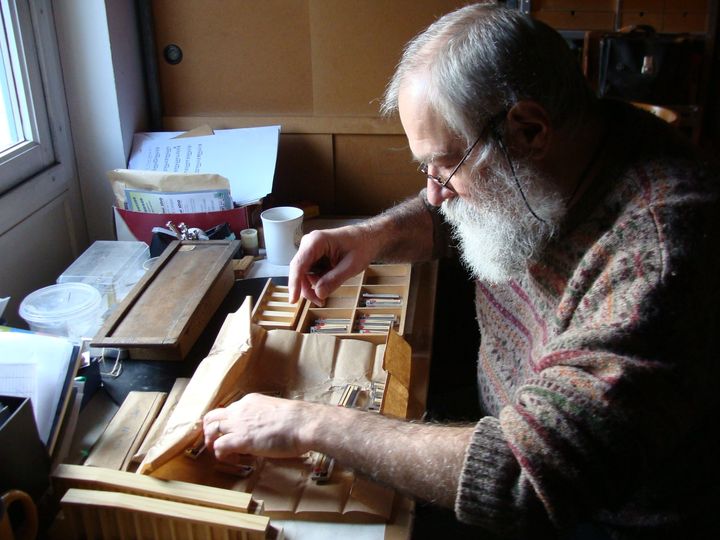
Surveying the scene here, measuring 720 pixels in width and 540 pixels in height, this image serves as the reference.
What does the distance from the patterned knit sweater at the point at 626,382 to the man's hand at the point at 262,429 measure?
0.24 meters

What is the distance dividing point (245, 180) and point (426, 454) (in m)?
1.12

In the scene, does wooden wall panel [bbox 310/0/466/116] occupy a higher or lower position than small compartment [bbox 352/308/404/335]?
higher

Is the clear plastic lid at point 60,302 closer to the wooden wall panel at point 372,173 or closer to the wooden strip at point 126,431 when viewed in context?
the wooden strip at point 126,431

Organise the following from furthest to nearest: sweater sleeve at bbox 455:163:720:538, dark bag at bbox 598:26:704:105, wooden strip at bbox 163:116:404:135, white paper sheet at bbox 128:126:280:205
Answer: dark bag at bbox 598:26:704:105 → wooden strip at bbox 163:116:404:135 → white paper sheet at bbox 128:126:280:205 → sweater sleeve at bbox 455:163:720:538

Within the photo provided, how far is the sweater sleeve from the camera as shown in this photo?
29.7 inches

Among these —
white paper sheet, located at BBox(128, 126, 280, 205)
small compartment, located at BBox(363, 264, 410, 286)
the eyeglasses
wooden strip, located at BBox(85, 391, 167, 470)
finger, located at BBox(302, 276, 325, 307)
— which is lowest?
wooden strip, located at BBox(85, 391, 167, 470)

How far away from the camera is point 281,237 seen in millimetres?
1611

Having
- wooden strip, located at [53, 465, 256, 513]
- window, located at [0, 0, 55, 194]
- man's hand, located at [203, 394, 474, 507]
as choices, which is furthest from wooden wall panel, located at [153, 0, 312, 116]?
wooden strip, located at [53, 465, 256, 513]

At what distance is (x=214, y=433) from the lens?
97cm

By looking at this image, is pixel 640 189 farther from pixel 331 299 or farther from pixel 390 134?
pixel 390 134

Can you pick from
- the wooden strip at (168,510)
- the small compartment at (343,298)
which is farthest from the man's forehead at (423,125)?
the wooden strip at (168,510)

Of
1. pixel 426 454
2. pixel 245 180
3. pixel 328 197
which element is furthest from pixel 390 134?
pixel 426 454

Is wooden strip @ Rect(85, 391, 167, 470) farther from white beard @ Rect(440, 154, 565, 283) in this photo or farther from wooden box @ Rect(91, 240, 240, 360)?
white beard @ Rect(440, 154, 565, 283)

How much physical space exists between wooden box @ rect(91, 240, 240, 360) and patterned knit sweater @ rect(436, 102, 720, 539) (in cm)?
62
